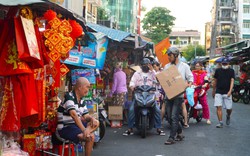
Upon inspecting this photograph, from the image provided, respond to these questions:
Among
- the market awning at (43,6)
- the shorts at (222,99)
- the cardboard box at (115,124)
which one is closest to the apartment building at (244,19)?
the shorts at (222,99)

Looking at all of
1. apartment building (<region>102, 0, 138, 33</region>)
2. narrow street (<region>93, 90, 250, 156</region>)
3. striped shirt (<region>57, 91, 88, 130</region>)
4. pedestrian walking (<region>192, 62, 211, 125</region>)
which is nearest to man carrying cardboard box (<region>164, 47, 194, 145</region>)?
narrow street (<region>93, 90, 250, 156</region>)

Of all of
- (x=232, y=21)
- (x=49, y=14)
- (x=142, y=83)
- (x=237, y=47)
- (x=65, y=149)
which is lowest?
(x=65, y=149)

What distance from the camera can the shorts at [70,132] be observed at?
5.74 meters

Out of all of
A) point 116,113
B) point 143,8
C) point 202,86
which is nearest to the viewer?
point 116,113

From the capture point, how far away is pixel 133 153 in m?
7.55

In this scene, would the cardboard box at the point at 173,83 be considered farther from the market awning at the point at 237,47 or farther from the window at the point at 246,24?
the window at the point at 246,24

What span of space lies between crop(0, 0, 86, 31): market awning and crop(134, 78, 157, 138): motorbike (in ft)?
11.1

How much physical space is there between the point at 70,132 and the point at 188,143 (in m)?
3.49

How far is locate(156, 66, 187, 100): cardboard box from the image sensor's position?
8109 millimetres

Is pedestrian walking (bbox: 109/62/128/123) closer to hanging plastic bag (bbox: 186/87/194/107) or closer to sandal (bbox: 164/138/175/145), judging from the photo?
hanging plastic bag (bbox: 186/87/194/107)

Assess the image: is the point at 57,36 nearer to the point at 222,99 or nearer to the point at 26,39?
the point at 26,39

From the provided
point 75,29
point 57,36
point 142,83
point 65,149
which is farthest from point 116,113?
point 57,36

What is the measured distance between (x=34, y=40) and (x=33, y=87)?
55 cm

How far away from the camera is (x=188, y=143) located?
28.0 ft
